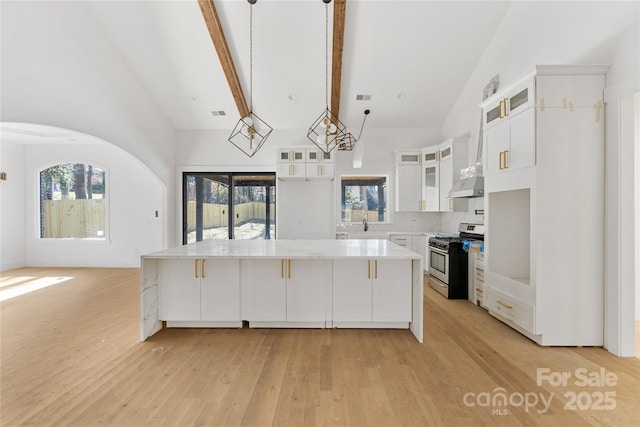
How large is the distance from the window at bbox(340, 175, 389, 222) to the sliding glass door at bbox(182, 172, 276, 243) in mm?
1641

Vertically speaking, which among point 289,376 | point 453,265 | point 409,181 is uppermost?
point 409,181

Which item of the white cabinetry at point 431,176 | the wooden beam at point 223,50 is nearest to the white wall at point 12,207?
the wooden beam at point 223,50

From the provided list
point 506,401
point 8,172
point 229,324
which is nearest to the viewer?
point 506,401

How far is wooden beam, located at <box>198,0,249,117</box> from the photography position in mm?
3956

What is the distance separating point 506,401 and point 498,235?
198cm

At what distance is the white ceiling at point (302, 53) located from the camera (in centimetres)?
411

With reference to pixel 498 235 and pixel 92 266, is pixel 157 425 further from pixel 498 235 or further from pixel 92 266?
pixel 92 266

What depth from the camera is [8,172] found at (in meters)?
6.12

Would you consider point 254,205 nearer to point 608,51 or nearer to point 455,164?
point 455,164

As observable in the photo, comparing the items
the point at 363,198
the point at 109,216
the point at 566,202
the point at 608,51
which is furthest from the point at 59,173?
the point at 608,51

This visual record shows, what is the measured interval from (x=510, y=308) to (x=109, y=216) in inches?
302

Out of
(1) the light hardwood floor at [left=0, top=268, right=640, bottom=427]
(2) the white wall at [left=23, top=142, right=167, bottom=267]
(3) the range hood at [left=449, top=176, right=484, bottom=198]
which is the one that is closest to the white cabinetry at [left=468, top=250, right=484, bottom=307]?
(1) the light hardwood floor at [left=0, top=268, right=640, bottom=427]

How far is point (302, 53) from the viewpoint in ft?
15.5

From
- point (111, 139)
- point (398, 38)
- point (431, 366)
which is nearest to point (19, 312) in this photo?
point (111, 139)
